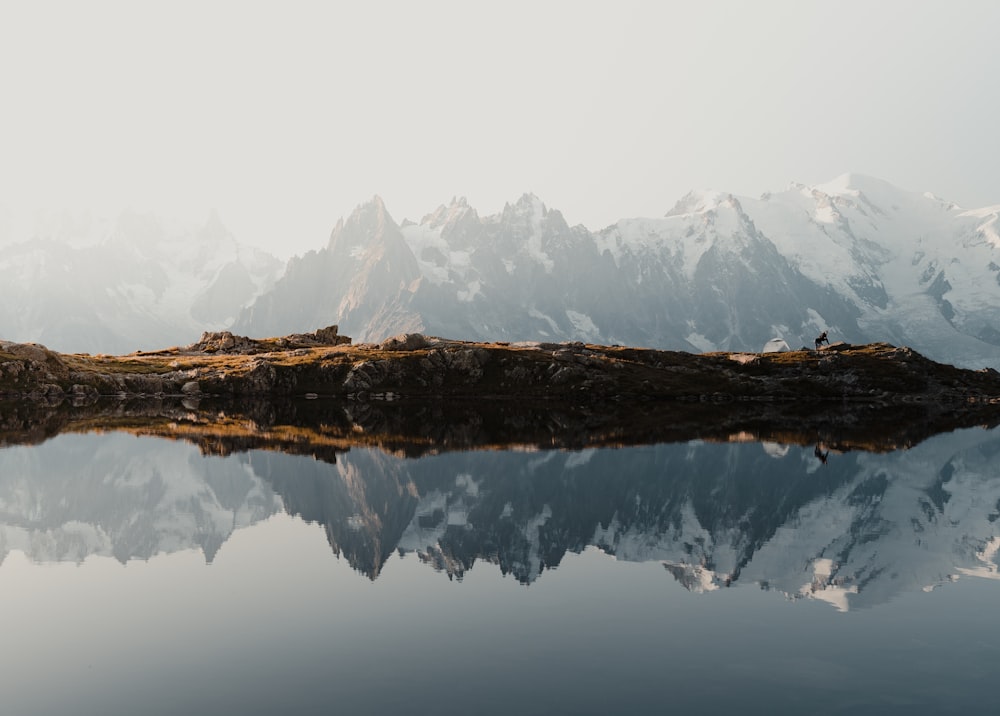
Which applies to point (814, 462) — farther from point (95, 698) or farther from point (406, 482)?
point (95, 698)

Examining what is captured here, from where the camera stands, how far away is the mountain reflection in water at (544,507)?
4303 centimetres

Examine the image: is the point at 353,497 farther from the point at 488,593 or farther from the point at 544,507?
the point at 488,593

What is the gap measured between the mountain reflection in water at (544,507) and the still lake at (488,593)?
33 centimetres

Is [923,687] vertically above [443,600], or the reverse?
[443,600]

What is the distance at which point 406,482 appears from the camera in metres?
66.8

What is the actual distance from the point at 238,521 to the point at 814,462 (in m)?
64.7

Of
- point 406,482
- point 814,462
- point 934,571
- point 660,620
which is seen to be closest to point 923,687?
point 660,620

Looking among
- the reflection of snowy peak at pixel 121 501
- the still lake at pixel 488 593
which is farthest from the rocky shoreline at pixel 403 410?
the still lake at pixel 488 593

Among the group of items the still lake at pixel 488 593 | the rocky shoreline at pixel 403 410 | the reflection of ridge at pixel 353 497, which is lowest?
the still lake at pixel 488 593

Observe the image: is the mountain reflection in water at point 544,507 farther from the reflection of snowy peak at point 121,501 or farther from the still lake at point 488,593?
the still lake at point 488,593

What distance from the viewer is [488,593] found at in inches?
1430

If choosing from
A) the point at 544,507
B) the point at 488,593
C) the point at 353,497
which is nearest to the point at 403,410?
the point at 353,497

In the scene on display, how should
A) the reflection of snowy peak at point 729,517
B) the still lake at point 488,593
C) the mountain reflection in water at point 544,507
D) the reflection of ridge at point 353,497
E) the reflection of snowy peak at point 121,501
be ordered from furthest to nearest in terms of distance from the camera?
the reflection of ridge at point 353,497 < the reflection of snowy peak at point 121,501 < the mountain reflection in water at point 544,507 < the reflection of snowy peak at point 729,517 < the still lake at point 488,593

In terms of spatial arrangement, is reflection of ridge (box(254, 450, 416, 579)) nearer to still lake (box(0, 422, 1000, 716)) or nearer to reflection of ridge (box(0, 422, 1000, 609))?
reflection of ridge (box(0, 422, 1000, 609))
